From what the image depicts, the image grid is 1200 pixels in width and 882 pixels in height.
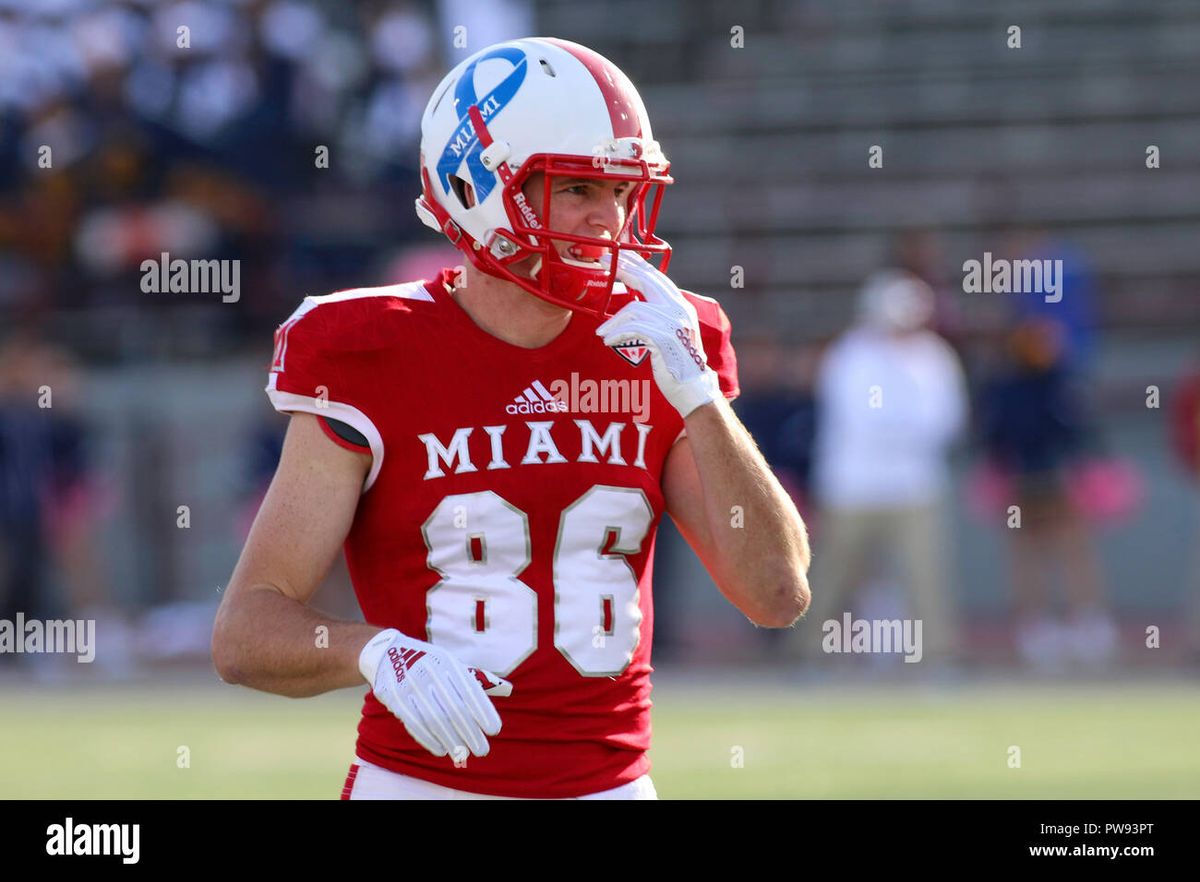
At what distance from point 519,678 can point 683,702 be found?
6.42m

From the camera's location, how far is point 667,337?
3.12 metres

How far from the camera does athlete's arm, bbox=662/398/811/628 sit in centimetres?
312

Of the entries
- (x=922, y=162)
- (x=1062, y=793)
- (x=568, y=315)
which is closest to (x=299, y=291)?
(x=922, y=162)

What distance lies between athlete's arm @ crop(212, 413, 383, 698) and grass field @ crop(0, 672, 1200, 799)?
361 cm

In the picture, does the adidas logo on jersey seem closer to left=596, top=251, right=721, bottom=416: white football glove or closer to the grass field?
left=596, top=251, right=721, bottom=416: white football glove

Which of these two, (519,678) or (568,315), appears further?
(568,315)

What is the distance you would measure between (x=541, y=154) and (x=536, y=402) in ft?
1.37

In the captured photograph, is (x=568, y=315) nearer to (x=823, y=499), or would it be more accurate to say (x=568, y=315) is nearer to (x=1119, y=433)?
(x=823, y=499)

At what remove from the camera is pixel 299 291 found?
1356 cm
